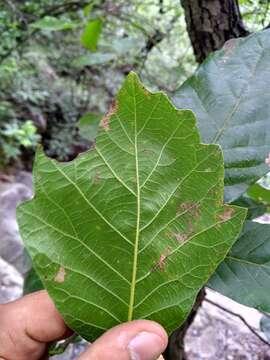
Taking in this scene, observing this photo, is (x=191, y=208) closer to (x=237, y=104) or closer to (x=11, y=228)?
(x=237, y=104)

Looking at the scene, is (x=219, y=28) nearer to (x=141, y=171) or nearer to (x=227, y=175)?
(x=227, y=175)

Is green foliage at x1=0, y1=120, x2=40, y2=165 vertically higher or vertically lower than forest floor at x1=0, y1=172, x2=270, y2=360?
higher

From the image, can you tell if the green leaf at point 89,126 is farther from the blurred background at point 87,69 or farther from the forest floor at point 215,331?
the forest floor at point 215,331

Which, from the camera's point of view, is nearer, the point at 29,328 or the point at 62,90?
the point at 29,328

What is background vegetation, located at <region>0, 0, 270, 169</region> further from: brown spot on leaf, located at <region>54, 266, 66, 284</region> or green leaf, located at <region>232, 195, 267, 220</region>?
brown spot on leaf, located at <region>54, 266, 66, 284</region>

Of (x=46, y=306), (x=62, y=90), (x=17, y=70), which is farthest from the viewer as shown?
(x=62, y=90)

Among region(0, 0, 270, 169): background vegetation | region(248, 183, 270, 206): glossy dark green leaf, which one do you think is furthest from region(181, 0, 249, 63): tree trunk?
region(0, 0, 270, 169): background vegetation

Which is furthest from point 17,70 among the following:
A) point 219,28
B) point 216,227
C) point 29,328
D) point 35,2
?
point 216,227
